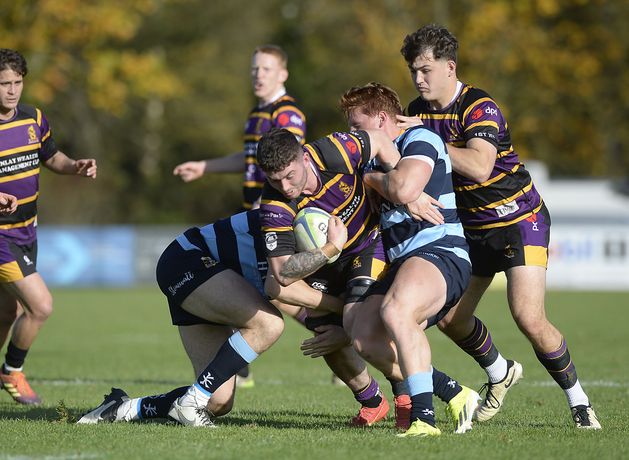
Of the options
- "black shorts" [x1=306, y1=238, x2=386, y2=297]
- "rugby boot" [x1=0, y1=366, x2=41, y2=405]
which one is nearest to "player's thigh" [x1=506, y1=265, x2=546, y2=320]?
"black shorts" [x1=306, y1=238, x2=386, y2=297]

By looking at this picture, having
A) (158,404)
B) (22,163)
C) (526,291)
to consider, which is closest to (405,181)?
(526,291)

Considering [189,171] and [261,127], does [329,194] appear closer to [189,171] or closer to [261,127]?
[189,171]

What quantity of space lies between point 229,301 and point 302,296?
0.53 meters

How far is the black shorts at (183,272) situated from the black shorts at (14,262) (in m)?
1.91

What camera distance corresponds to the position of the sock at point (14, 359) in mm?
8602

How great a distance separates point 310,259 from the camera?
6.07 metres

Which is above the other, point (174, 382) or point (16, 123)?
point (16, 123)

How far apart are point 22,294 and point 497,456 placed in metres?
4.59

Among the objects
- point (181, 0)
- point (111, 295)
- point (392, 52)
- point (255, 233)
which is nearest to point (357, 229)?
point (255, 233)

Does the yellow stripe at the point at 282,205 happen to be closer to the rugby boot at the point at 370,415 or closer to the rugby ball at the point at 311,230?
the rugby ball at the point at 311,230

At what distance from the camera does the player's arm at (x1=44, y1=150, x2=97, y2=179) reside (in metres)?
8.45

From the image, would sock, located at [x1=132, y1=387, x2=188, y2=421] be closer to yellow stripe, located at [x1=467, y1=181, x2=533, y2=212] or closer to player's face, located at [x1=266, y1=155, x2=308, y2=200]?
player's face, located at [x1=266, y1=155, x2=308, y2=200]

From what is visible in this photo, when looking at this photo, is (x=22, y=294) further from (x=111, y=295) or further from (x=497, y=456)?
(x=111, y=295)

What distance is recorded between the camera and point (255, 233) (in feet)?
22.4
